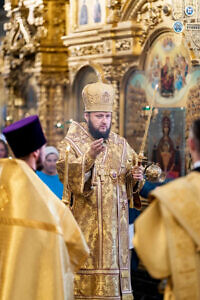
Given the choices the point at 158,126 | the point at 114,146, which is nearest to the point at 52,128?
the point at 158,126

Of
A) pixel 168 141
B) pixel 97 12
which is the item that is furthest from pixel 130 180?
pixel 97 12

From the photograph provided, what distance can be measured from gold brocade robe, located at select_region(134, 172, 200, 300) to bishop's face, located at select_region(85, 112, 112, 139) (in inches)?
108

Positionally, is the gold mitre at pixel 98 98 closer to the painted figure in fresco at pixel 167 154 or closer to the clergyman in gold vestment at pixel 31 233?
the clergyman in gold vestment at pixel 31 233

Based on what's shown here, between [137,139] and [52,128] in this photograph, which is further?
[52,128]

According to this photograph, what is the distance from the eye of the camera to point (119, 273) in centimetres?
641

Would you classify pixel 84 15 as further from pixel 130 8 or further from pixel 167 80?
pixel 167 80

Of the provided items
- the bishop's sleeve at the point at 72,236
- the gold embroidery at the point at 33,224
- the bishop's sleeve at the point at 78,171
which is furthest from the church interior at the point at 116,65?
the gold embroidery at the point at 33,224

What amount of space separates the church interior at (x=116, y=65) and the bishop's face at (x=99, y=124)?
735 millimetres

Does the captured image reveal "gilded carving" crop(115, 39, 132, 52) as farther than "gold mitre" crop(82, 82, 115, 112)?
Yes

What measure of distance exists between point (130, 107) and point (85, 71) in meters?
1.56

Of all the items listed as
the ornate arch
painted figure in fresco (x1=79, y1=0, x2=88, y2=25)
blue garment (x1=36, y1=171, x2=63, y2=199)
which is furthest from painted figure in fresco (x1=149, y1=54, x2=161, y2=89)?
painted figure in fresco (x1=79, y1=0, x2=88, y2=25)

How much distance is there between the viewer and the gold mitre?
666 cm

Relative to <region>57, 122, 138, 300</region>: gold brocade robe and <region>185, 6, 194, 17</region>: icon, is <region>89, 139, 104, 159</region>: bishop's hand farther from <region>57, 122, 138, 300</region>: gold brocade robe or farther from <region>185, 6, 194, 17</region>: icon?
<region>185, 6, 194, 17</region>: icon

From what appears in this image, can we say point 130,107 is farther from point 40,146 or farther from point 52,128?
point 40,146
